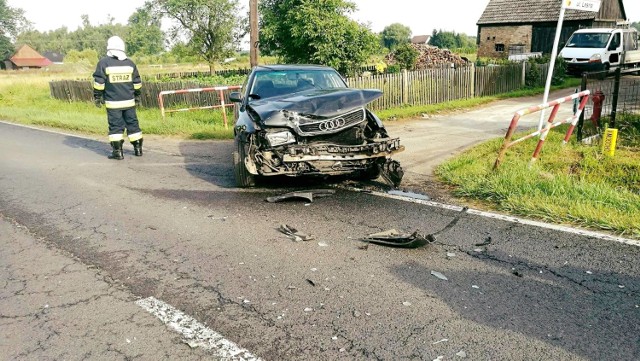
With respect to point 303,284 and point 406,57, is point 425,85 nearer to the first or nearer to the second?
point 406,57

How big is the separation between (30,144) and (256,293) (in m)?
10.5

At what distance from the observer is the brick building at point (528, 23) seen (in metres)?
31.6

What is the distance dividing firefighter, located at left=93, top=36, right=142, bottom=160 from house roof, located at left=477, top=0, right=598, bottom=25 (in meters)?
29.9

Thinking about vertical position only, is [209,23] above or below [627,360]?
above

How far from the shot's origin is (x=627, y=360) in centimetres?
269

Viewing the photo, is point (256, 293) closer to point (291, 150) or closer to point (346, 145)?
point (291, 150)

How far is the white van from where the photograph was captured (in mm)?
21781

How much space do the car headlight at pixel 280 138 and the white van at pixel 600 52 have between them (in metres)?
20.2

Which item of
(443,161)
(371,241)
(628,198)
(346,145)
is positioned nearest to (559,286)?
(371,241)

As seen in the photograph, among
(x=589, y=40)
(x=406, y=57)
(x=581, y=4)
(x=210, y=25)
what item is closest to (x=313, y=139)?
(x=581, y=4)

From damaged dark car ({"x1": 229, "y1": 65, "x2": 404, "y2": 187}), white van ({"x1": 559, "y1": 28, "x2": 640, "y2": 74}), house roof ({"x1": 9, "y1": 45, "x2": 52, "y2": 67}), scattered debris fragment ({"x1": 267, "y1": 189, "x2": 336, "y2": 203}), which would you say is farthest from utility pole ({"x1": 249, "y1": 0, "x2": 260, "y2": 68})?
house roof ({"x1": 9, "y1": 45, "x2": 52, "y2": 67})

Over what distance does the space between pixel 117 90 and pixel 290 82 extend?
355 cm

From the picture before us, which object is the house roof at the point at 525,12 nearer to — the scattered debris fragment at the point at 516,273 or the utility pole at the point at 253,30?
the utility pole at the point at 253,30

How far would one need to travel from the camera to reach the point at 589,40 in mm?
22984
